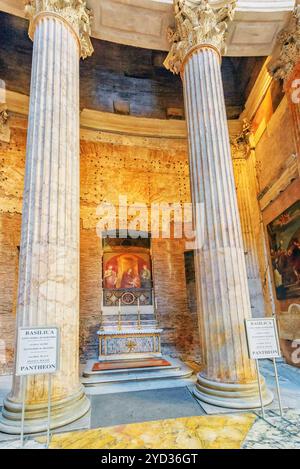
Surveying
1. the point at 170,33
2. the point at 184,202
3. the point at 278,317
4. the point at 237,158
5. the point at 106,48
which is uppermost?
the point at 106,48

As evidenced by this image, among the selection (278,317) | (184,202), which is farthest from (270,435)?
(184,202)

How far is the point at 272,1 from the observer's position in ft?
21.0

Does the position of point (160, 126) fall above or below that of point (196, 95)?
above

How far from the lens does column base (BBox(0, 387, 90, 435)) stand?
11.1ft

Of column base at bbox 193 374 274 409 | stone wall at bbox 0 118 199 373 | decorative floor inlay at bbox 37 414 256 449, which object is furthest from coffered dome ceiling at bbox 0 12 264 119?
decorative floor inlay at bbox 37 414 256 449

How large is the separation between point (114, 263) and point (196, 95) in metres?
5.22

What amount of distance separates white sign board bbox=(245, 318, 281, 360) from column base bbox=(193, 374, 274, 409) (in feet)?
2.34

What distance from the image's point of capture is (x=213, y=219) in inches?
190

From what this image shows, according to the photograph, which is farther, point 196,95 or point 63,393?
point 196,95

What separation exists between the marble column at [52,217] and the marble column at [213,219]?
198 cm

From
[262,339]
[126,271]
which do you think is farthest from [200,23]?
[126,271]

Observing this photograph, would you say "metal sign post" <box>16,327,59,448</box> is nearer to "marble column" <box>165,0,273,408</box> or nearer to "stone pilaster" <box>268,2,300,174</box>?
"marble column" <box>165,0,273,408</box>

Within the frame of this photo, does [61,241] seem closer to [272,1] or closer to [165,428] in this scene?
[165,428]

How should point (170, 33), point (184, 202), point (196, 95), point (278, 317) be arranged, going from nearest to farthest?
1. point (196, 95)
2. point (170, 33)
3. point (278, 317)
4. point (184, 202)
